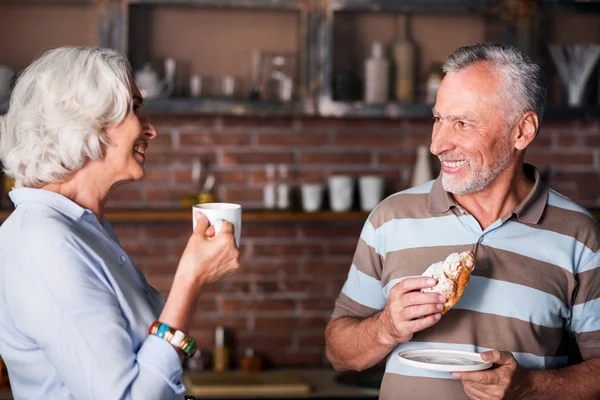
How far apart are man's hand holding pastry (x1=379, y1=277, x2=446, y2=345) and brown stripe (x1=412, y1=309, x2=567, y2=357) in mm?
170

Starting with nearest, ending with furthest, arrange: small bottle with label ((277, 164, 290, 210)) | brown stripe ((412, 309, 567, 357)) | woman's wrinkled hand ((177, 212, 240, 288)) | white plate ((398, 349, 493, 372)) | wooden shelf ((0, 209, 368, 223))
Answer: woman's wrinkled hand ((177, 212, 240, 288)), white plate ((398, 349, 493, 372)), brown stripe ((412, 309, 567, 357)), wooden shelf ((0, 209, 368, 223)), small bottle with label ((277, 164, 290, 210))

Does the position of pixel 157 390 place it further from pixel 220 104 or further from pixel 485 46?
pixel 220 104

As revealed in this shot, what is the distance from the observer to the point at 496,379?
1704 millimetres

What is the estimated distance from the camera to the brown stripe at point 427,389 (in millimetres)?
1881

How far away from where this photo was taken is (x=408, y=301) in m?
1.70

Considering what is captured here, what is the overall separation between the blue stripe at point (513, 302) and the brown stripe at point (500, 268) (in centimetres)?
1

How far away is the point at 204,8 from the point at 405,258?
1.94m

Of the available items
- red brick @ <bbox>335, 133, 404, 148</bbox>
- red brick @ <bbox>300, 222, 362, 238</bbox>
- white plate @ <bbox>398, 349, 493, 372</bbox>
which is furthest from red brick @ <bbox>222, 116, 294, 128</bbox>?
white plate @ <bbox>398, 349, 493, 372</bbox>

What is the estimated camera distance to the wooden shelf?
11.5 ft

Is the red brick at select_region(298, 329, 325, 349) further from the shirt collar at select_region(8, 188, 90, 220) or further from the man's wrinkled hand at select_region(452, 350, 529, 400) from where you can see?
the shirt collar at select_region(8, 188, 90, 220)

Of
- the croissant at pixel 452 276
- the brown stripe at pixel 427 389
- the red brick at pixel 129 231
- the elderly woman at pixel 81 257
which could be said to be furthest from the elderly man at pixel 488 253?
the red brick at pixel 129 231

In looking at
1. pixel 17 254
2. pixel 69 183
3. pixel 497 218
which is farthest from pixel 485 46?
pixel 17 254

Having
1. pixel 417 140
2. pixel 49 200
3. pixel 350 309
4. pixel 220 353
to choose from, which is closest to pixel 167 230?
pixel 220 353

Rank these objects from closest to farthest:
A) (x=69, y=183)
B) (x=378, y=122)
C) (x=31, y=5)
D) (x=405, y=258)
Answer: (x=69, y=183) < (x=405, y=258) < (x=31, y=5) < (x=378, y=122)
